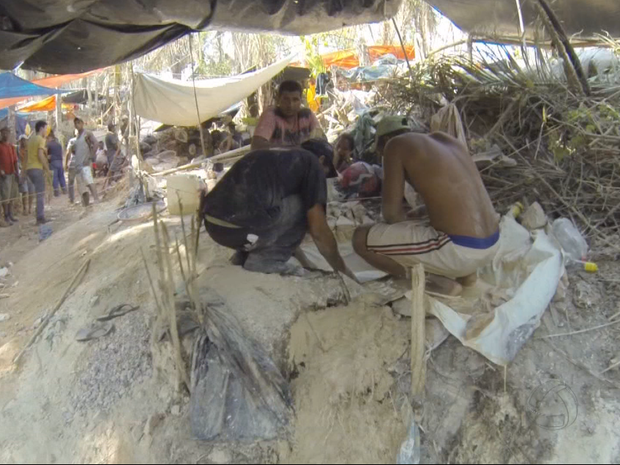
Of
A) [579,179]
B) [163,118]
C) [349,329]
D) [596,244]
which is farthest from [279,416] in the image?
[163,118]

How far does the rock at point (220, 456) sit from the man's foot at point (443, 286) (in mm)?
1474

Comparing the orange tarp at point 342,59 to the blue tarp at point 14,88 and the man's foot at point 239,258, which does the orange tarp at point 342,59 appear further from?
the man's foot at point 239,258

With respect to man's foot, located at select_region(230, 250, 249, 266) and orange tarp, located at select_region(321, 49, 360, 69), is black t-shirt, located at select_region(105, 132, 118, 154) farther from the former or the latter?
man's foot, located at select_region(230, 250, 249, 266)

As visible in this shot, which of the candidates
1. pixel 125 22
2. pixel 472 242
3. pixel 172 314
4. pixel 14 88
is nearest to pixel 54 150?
pixel 14 88

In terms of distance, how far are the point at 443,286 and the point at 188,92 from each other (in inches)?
271

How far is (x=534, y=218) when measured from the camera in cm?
349

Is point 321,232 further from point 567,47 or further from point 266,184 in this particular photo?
point 567,47

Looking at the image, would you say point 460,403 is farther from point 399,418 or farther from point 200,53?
point 200,53

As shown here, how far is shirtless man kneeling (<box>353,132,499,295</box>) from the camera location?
2.89m

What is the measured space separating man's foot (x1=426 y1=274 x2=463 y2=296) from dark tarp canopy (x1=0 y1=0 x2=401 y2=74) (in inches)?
95.2

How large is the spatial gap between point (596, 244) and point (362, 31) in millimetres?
12408

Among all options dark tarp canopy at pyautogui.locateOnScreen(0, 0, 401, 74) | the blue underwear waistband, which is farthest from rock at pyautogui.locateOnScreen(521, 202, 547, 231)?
dark tarp canopy at pyautogui.locateOnScreen(0, 0, 401, 74)

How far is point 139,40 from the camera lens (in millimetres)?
4242

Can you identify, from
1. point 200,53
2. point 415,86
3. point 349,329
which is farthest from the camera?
point 200,53
